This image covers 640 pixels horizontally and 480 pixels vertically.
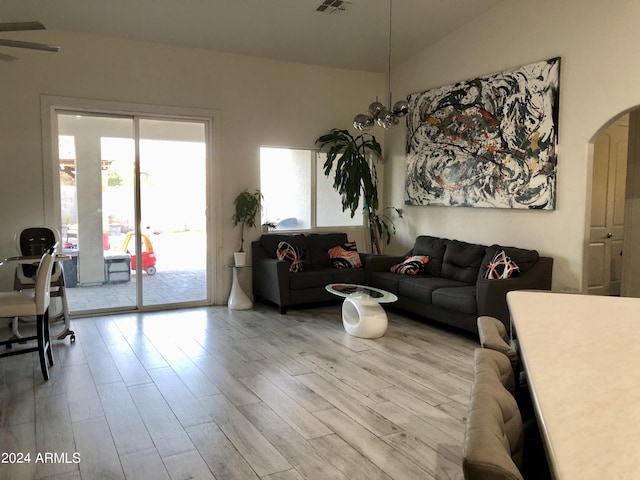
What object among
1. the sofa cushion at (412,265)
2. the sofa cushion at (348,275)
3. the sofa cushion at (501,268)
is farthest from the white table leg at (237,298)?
the sofa cushion at (501,268)

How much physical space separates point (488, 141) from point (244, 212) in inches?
118

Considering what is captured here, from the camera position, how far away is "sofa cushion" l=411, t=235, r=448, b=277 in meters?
6.18

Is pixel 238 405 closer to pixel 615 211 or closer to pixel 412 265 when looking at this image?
pixel 412 265

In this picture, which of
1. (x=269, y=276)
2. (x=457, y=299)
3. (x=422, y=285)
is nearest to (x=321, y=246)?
(x=269, y=276)

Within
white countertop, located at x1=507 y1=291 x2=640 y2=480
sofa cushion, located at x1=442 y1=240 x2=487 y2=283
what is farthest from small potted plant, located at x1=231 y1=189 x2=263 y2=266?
white countertop, located at x1=507 y1=291 x2=640 y2=480

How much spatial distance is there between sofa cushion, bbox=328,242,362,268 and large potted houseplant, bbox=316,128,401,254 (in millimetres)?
475

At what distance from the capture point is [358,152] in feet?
22.6

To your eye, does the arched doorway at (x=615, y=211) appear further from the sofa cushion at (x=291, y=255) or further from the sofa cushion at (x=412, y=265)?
the sofa cushion at (x=291, y=255)

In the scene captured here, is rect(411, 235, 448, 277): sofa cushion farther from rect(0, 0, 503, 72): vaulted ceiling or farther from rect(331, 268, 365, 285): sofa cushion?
rect(0, 0, 503, 72): vaulted ceiling

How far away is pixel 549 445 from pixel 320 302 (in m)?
5.58

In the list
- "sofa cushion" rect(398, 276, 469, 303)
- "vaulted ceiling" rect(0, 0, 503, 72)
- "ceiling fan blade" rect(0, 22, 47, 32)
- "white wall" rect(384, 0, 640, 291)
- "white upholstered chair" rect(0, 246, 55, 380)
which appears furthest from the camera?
"sofa cushion" rect(398, 276, 469, 303)

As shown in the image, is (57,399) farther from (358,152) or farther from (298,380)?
(358,152)

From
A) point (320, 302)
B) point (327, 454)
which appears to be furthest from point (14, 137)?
point (327, 454)

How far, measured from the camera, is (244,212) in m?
6.36
